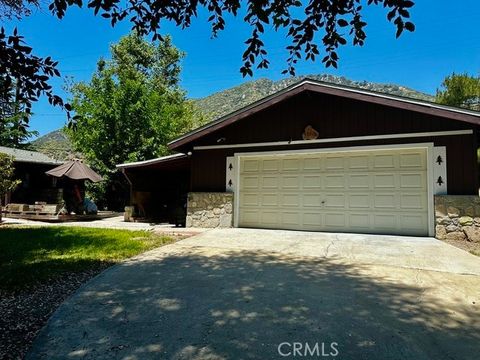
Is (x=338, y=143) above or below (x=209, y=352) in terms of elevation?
above

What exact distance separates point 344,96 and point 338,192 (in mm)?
2515

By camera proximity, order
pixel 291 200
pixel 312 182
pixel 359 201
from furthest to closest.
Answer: pixel 291 200, pixel 312 182, pixel 359 201

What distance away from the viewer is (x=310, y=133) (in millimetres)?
8906

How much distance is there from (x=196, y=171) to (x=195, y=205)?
1109 millimetres

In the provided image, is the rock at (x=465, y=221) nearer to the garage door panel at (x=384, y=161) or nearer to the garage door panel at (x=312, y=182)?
the garage door panel at (x=384, y=161)

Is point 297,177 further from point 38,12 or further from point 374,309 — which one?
point 38,12

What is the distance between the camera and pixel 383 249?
6.25m

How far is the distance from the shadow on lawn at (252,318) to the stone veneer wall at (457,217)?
412 cm

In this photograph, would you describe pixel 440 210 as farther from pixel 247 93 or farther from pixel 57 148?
pixel 247 93

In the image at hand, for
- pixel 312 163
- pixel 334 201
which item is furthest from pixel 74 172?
pixel 334 201

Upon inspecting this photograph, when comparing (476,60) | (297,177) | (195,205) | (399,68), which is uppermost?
(399,68)

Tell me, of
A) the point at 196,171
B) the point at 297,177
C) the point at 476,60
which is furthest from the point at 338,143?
the point at 476,60

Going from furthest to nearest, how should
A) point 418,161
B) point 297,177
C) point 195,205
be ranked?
point 195,205 → point 297,177 → point 418,161

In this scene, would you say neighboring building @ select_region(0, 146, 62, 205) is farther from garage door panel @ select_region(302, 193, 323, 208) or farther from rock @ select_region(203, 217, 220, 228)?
garage door panel @ select_region(302, 193, 323, 208)
